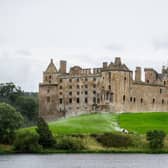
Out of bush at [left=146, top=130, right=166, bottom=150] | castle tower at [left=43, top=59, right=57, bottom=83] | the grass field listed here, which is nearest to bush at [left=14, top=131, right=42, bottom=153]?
the grass field

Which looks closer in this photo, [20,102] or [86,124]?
[86,124]

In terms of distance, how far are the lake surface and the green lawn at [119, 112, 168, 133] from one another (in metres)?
19.1

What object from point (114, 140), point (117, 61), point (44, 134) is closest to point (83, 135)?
point (114, 140)

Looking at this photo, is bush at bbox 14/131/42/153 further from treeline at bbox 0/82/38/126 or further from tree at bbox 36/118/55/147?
treeline at bbox 0/82/38/126

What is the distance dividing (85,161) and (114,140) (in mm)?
20845

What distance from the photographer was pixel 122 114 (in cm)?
15338

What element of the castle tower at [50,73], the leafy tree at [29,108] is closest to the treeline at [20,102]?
the leafy tree at [29,108]

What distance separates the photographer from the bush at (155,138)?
124 meters

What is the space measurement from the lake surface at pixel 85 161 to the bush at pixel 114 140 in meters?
7.76

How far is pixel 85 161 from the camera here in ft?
359

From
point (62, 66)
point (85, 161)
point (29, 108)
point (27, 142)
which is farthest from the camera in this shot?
point (29, 108)

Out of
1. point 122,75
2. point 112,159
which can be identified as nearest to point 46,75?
point 122,75

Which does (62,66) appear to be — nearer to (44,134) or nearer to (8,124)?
(8,124)

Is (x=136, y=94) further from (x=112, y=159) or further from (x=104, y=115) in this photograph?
(x=112, y=159)
